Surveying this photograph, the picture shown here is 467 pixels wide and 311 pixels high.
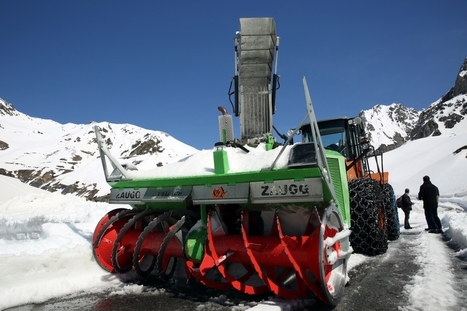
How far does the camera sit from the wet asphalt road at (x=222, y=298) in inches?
127

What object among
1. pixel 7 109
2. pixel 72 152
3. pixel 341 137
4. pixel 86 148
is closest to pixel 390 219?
pixel 341 137

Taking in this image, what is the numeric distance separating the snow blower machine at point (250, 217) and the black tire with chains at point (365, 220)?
2 cm

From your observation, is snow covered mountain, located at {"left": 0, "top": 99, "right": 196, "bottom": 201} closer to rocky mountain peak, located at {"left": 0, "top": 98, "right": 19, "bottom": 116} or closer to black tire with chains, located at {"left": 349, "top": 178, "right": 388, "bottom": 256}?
rocky mountain peak, located at {"left": 0, "top": 98, "right": 19, "bottom": 116}

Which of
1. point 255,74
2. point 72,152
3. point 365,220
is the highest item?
point 72,152

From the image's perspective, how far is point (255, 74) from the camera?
558 cm

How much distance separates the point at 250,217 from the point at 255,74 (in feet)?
8.64

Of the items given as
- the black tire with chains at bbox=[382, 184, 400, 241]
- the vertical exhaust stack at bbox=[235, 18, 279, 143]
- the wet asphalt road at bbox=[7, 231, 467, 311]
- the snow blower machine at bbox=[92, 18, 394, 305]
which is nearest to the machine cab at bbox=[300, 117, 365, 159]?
the black tire with chains at bbox=[382, 184, 400, 241]

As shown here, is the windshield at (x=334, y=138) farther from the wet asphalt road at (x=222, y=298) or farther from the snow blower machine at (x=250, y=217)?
the wet asphalt road at (x=222, y=298)

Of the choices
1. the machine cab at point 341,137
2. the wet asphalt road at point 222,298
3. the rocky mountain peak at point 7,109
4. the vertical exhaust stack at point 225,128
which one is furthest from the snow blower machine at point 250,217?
the rocky mountain peak at point 7,109

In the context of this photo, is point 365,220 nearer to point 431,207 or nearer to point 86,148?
point 431,207

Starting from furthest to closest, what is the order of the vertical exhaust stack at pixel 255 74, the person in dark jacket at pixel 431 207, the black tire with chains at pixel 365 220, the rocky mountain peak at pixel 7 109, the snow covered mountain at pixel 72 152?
the rocky mountain peak at pixel 7 109 < the snow covered mountain at pixel 72 152 < the person in dark jacket at pixel 431 207 < the vertical exhaust stack at pixel 255 74 < the black tire with chains at pixel 365 220

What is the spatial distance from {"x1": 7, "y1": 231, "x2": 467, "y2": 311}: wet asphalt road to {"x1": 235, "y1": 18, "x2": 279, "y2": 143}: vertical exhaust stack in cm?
244

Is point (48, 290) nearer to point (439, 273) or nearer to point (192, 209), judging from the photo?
point (192, 209)

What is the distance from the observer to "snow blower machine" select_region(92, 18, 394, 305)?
315 centimetres
